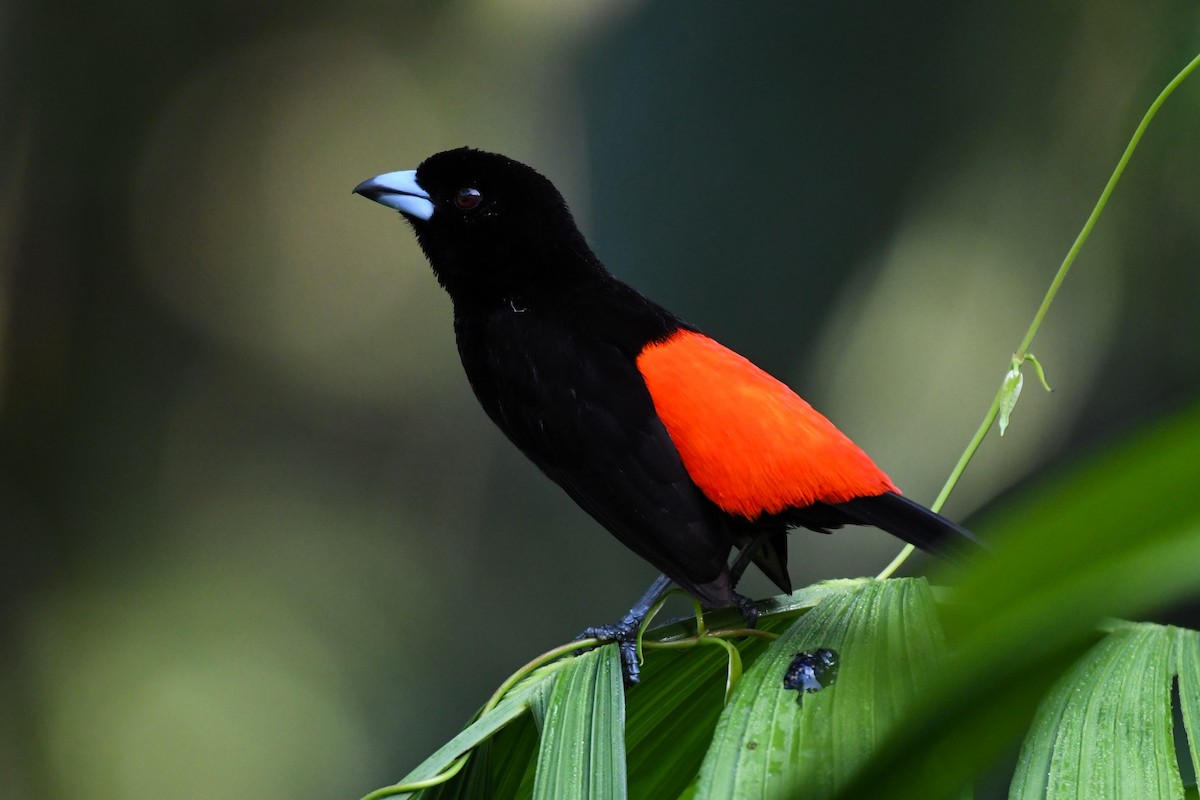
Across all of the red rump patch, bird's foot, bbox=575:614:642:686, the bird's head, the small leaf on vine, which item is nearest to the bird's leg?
bird's foot, bbox=575:614:642:686

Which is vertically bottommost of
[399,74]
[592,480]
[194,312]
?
[592,480]

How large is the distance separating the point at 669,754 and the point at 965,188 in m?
4.14

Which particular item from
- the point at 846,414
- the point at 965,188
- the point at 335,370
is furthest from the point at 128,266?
the point at 965,188

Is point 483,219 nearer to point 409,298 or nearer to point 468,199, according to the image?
point 468,199

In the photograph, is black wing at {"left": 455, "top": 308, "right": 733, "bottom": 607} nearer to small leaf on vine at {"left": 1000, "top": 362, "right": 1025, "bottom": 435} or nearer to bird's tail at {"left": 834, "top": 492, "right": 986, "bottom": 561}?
bird's tail at {"left": 834, "top": 492, "right": 986, "bottom": 561}

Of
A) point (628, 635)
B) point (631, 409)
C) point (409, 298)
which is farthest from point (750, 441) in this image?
point (409, 298)

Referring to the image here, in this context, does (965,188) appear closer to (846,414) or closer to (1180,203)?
(1180,203)

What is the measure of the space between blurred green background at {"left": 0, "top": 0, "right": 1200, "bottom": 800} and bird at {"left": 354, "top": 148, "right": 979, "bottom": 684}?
7.30ft

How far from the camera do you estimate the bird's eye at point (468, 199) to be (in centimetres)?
262

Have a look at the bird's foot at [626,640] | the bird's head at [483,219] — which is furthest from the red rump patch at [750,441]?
the bird's head at [483,219]

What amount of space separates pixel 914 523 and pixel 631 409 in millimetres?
566

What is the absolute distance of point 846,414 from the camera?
4.93m

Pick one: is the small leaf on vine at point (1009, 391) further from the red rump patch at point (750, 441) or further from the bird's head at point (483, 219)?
the bird's head at point (483, 219)

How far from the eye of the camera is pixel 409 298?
23.9 feet
